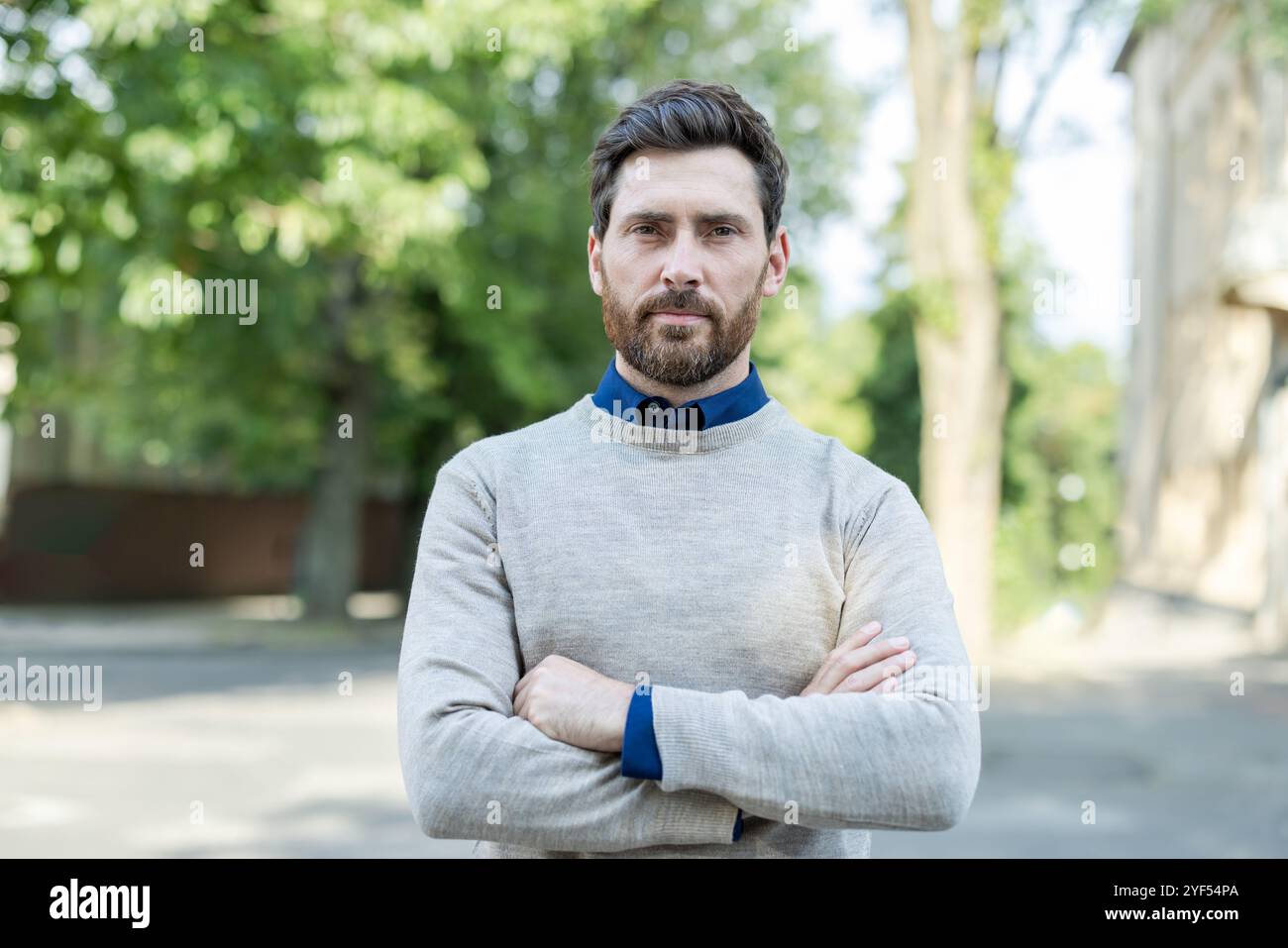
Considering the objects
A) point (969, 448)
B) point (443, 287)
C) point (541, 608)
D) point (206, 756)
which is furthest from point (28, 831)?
point (443, 287)

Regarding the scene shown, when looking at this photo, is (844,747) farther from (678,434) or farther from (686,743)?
(678,434)

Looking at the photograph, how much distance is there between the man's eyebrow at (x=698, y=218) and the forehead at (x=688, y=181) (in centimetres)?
1

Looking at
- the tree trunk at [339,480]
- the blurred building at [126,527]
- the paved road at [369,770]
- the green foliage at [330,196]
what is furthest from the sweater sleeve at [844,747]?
the blurred building at [126,527]

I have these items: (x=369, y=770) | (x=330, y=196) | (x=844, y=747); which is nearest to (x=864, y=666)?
(x=844, y=747)

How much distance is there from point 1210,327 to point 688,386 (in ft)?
79.9

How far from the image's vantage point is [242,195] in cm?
1197

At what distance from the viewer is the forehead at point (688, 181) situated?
96.0 inches

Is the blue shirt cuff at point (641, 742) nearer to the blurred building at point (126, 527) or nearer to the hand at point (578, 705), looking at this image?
the hand at point (578, 705)

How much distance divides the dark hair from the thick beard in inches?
8.0

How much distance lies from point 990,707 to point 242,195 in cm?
820

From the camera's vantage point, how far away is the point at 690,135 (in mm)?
2447
